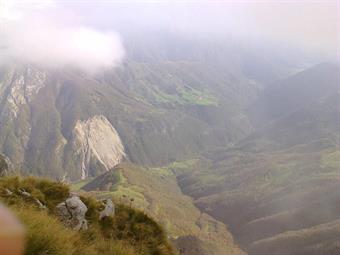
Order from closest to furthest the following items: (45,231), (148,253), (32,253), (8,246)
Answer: (8,246), (32,253), (45,231), (148,253)

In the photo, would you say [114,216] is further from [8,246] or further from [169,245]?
[8,246]

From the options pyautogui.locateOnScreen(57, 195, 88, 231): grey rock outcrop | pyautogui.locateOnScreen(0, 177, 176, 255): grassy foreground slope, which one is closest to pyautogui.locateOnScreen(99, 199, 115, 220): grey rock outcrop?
pyautogui.locateOnScreen(0, 177, 176, 255): grassy foreground slope

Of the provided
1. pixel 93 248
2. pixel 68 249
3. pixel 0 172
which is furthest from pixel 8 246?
pixel 0 172

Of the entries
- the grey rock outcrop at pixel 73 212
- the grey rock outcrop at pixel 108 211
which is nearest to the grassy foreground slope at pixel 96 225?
the grey rock outcrop at pixel 108 211

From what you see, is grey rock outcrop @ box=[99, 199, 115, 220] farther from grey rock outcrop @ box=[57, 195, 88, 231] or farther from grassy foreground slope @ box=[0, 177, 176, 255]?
grey rock outcrop @ box=[57, 195, 88, 231]

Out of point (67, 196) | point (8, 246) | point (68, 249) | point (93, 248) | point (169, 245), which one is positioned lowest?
point (169, 245)

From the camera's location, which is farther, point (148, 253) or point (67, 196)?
point (67, 196)
